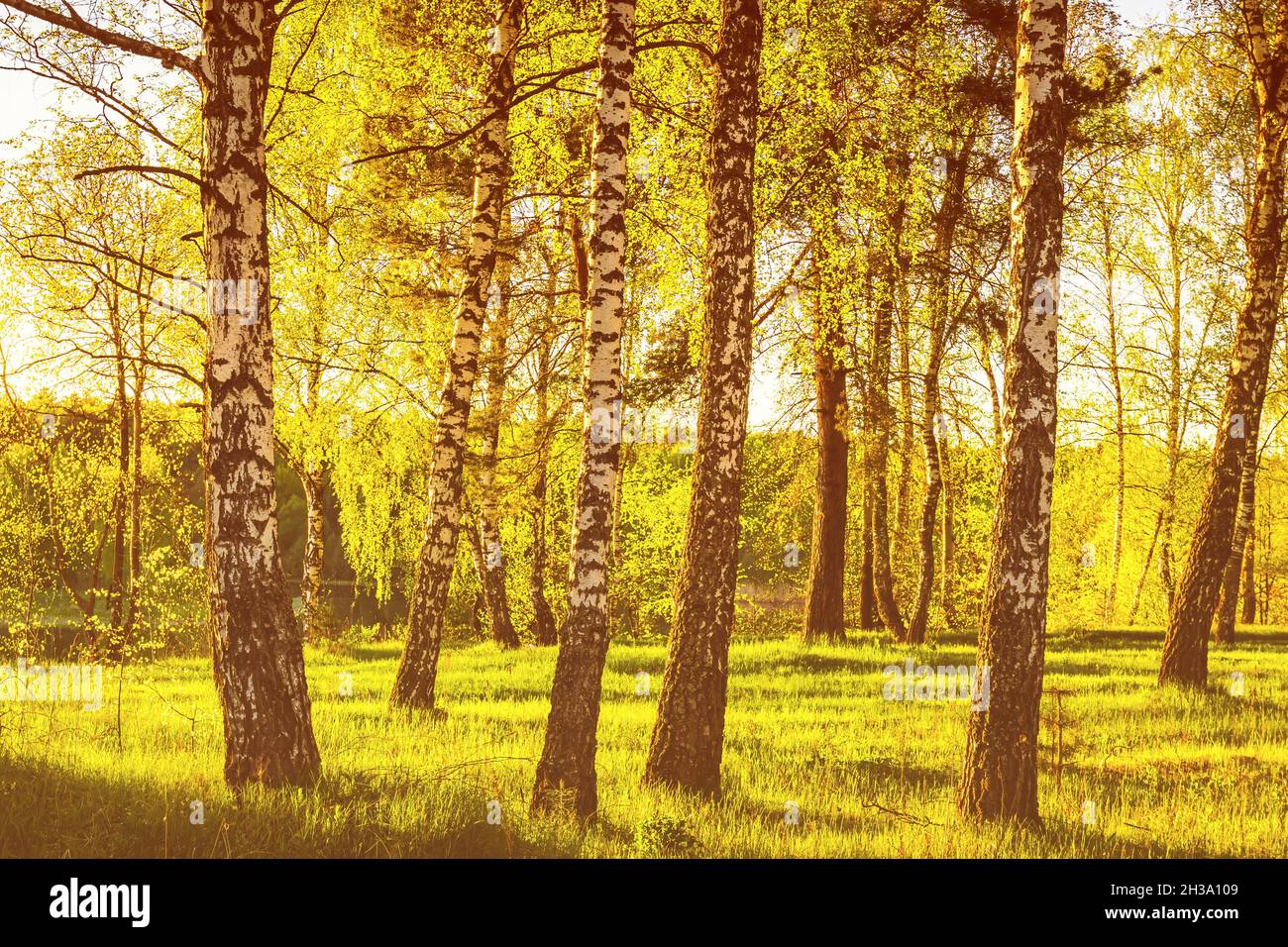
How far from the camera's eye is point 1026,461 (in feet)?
24.0

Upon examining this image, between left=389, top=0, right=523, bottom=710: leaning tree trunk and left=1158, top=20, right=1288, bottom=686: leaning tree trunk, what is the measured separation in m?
11.0

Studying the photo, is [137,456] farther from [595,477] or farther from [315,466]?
[595,477]

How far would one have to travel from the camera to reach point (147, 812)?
19.8ft

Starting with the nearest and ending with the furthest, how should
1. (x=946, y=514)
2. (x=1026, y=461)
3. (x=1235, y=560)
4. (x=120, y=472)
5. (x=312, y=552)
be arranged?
(x=1026, y=461) < (x=120, y=472) < (x=1235, y=560) < (x=312, y=552) < (x=946, y=514)

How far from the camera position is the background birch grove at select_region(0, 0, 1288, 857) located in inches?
277

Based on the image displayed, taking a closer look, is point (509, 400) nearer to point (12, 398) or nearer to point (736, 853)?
point (12, 398)

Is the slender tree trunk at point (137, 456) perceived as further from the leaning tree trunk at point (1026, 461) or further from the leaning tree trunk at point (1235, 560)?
the leaning tree trunk at point (1235, 560)

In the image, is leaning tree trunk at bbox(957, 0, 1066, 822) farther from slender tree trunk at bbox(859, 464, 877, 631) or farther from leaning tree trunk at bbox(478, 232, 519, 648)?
slender tree trunk at bbox(859, 464, 877, 631)

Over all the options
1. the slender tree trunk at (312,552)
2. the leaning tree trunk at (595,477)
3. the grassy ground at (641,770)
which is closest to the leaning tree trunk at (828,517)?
the grassy ground at (641,770)

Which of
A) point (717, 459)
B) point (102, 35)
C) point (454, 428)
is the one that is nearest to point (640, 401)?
point (454, 428)

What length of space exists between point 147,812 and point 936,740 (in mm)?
8882

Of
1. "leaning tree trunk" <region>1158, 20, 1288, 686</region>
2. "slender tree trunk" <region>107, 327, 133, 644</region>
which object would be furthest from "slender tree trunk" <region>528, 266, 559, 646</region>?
"leaning tree trunk" <region>1158, 20, 1288, 686</region>

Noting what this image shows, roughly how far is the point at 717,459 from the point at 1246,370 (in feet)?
33.6

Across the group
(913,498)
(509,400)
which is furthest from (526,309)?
(913,498)
